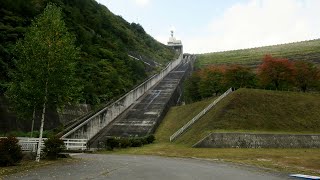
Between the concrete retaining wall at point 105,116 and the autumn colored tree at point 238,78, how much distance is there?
14169 mm

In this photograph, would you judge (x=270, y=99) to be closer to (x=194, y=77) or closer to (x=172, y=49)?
(x=194, y=77)

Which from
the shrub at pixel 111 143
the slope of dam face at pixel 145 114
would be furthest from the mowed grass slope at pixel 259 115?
the slope of dam face at pixel 145 114

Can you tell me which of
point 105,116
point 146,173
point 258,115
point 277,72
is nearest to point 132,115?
point 105,116

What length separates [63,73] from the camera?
83.2 ft

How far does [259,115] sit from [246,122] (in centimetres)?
249

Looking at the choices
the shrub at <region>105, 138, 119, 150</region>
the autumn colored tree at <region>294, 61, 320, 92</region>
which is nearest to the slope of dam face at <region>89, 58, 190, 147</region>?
the shrub at <region>105, 138, 119, 150</region>

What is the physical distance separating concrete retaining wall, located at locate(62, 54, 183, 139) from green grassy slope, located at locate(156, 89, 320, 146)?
6.53 meters

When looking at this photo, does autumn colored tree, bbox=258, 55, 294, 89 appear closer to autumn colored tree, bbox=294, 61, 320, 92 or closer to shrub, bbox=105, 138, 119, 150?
autumn colored tree, bbox=294, 61, 320, 92

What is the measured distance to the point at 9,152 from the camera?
20.0 m

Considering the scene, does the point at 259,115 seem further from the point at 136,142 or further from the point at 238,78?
the point at 136,142

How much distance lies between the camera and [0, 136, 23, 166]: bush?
64.3 feet

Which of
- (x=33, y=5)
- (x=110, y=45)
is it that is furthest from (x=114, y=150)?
(x=110, y=45)

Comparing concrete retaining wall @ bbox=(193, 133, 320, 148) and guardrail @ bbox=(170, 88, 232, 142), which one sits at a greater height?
guardrail @ bbox=(170, 88, 232, 142)

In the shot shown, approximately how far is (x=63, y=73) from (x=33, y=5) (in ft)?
108
